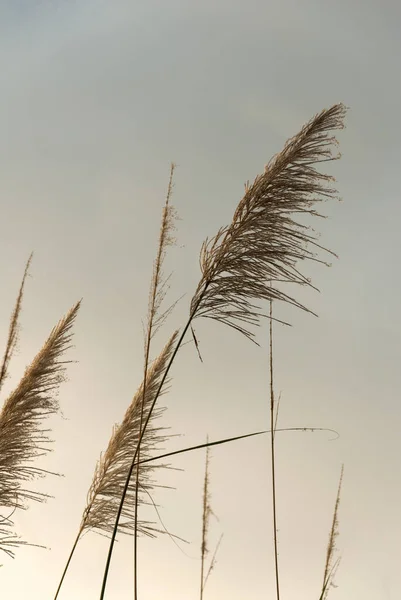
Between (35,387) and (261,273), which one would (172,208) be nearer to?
(261,273)

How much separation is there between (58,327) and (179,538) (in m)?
1.31

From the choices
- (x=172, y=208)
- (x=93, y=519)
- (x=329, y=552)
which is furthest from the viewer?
(x=329, y=552)

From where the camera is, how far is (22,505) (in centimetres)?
263

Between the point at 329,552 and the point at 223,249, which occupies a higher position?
the point at 223,249

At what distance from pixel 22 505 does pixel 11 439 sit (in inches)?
12.2

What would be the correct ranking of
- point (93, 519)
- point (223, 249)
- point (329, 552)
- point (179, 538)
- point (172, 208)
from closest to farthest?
1. point (223, 249)
2. point (179, 538)
3. point (172, 208)
4. point (93, 519)
5. point (329, 552)

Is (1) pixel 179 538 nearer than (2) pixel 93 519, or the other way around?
(1) pixel 179 538

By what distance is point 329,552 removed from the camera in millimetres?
2885

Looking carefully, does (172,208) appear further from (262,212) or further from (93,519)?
(93,519)

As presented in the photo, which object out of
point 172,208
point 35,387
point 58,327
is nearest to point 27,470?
point 35,387

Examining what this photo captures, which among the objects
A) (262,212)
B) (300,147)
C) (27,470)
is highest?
(300,147)

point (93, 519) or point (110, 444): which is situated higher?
point (110, 444)

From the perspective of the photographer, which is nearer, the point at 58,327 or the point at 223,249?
the point at 223,249

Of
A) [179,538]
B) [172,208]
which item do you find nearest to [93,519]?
[179,538]
